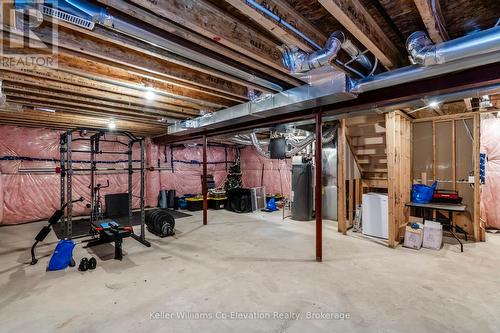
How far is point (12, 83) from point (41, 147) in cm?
382

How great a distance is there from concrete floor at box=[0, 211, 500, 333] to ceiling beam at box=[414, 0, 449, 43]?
2314mm

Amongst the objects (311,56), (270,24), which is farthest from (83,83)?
(311,56)

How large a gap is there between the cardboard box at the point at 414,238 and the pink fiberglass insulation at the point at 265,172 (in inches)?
183

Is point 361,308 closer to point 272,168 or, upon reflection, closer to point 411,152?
point 411,152

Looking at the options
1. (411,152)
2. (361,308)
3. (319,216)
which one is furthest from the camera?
(411,152)

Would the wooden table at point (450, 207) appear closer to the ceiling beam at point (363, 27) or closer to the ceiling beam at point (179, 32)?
the ceiling beam at point (363, 27)

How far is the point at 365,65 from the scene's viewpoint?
2625mm

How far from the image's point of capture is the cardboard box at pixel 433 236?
3.70m

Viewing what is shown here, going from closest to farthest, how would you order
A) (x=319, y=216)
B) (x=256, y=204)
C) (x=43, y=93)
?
(x=43, y=93), (x=319, y=216), (x=256, y=204)

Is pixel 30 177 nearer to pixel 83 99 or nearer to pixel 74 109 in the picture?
pixel 74 109

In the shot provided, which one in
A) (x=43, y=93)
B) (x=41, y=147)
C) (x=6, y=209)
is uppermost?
(x=43, y=93)

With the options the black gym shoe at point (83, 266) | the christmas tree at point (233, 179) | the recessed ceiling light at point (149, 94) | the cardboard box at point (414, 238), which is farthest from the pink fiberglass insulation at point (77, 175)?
the cardboard box at point (414, 238)

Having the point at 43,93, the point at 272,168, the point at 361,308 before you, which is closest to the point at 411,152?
the point at 361,308

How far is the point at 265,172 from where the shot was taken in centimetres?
923
